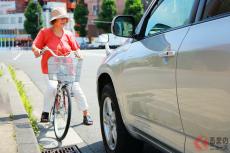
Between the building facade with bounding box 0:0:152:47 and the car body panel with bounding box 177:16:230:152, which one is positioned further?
the building facade with bounding box 0:0:152:47

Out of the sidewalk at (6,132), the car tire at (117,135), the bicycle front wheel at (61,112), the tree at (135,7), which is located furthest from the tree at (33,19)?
the car tire at (117,135)

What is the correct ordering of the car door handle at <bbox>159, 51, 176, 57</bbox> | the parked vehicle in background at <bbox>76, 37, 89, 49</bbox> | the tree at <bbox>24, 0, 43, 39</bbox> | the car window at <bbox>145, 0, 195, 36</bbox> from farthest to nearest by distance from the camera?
the tree at <bbox>24, 0, 43, 39</bbox>, the parked vehicle in background at <bbox>76, 37, 89, 49</bbox>, the car window at <bbox>145, 0, 195, 36</bbox>, the car door handle at <bbox>159, 51, 176, 57</bbox>

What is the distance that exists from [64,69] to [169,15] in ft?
6.83

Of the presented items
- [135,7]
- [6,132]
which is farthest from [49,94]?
[135,7]

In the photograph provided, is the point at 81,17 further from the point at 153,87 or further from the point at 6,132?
the point at 153,87

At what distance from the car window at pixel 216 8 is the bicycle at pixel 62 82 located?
2.68m

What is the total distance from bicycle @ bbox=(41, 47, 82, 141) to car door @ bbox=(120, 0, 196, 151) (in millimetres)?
1355

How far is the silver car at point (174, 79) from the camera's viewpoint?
102 inches

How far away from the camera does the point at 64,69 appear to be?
5391mm

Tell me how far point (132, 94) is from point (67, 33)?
2374mm

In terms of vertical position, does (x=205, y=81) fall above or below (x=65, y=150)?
above

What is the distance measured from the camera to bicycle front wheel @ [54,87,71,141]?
5.43m

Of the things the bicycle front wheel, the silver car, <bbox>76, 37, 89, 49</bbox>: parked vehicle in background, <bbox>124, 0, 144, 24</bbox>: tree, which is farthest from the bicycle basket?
<bbox>76, 37, 89, 49</bbox>: parked vehicle in background

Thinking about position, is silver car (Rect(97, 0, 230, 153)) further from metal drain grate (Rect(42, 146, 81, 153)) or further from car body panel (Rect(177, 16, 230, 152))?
metal drain grate (Rect(42, 146, 81, 153))
